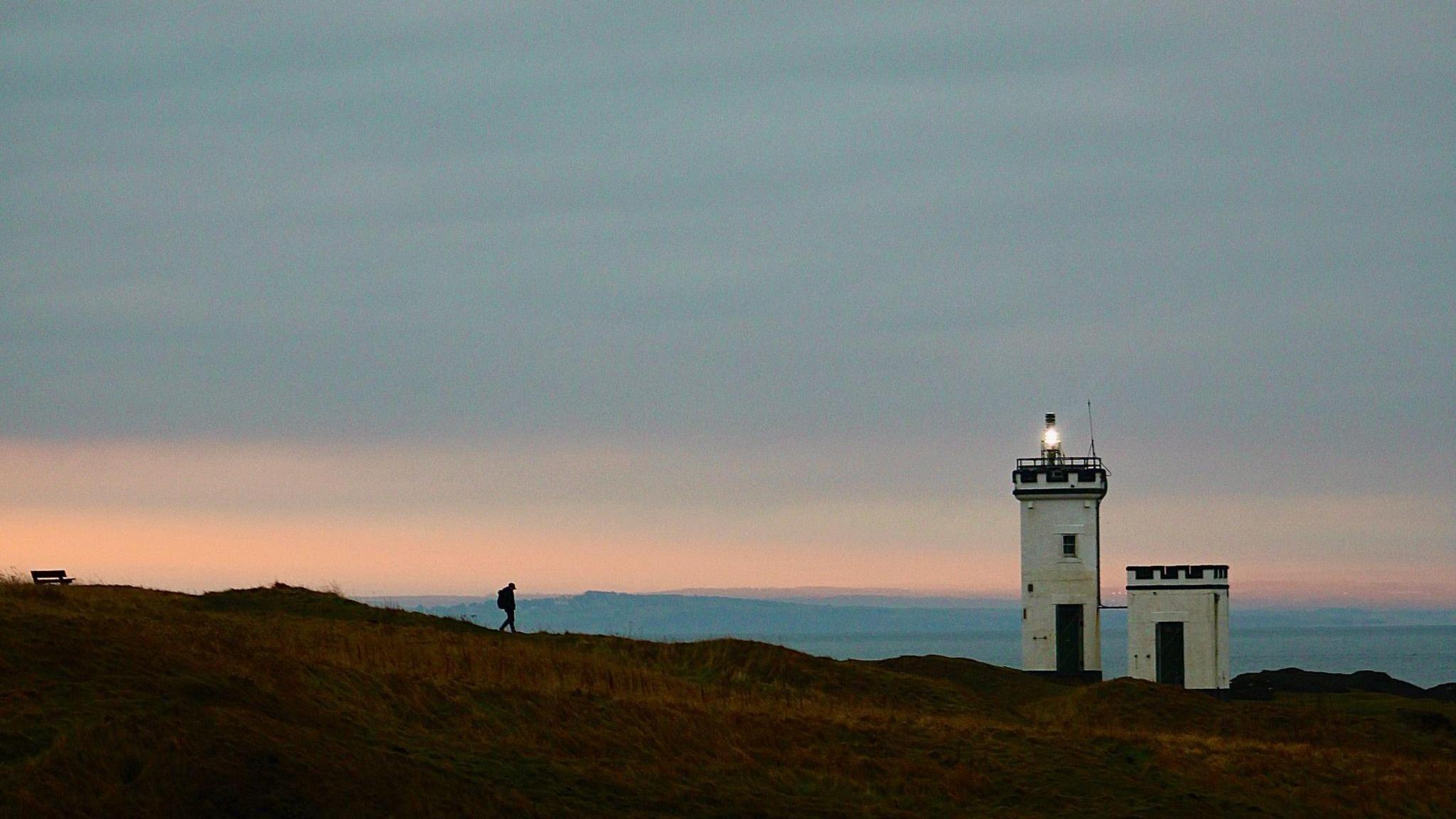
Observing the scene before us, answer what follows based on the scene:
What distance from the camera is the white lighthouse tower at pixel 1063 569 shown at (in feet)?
206

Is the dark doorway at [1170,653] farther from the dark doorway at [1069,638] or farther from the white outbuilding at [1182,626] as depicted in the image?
the dark doorway at [1069,638]

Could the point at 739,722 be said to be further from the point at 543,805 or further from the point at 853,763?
the point at 543,805

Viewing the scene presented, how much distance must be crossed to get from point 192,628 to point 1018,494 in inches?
1433

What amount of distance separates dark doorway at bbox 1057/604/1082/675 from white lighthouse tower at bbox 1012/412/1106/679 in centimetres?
3

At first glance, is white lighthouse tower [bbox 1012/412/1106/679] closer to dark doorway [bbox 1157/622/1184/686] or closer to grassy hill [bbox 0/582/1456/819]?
dark doorway [bbox 1157/622/1184/686]

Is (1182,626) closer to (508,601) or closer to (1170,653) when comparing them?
(1170,653)

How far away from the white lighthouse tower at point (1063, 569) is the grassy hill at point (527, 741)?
17.2 metres

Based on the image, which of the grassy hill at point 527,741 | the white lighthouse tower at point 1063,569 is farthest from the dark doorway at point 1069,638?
the grassy hill at point 527,741

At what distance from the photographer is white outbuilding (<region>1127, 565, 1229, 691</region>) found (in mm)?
61312

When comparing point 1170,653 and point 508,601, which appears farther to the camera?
point 1170,653

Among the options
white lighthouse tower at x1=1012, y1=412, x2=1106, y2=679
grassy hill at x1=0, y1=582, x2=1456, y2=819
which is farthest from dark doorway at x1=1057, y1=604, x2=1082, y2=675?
grassy hill at x1=0, y1=582, x2=1456, y2=819

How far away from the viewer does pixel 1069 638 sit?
63.1m

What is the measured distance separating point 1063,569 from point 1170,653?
16.5ft

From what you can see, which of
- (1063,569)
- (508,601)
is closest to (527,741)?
(508,601)
